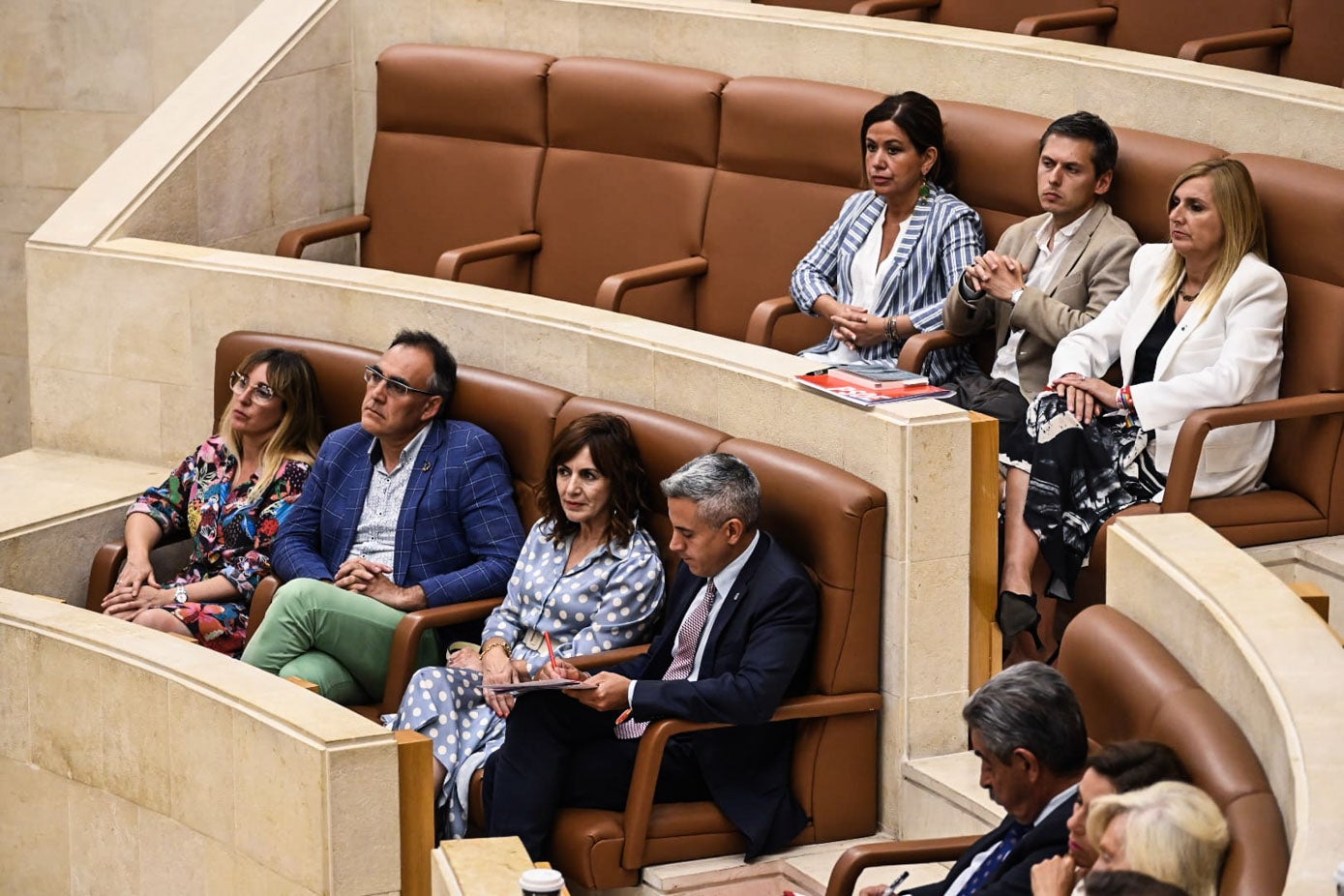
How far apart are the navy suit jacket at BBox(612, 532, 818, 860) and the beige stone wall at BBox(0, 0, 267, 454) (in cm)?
474

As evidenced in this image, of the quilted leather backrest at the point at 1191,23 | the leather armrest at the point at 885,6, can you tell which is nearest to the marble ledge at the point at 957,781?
the quilted leather backrest at the point at 1191,23

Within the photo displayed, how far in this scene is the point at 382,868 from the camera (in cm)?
422

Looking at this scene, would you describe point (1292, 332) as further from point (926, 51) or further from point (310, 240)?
point (310, 240)

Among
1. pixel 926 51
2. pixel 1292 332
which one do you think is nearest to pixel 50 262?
pixel 926 51

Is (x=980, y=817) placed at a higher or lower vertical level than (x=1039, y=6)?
lower

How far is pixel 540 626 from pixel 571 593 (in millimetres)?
121

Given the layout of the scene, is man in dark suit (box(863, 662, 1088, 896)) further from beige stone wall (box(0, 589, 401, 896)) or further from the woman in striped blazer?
the woman in striped blazer

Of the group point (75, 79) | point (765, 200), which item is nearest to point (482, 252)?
point (765, 200)

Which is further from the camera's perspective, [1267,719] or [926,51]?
[926,51]

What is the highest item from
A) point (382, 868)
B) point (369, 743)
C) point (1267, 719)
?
point (1267, 719)

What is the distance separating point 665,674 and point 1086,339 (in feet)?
4.21

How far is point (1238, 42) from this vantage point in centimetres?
600

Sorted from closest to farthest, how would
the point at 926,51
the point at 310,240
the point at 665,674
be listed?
the point at 665,674 < the point at 926,51 < the point at 310,240

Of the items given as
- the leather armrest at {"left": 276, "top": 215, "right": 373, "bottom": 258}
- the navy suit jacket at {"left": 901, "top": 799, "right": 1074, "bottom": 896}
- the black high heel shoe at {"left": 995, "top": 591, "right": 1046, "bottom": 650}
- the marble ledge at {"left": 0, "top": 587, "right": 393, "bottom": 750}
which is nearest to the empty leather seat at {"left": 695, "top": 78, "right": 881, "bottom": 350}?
the leather armrest at {"left": 276, "top": 215, "right": 373, "bottom": 258}
